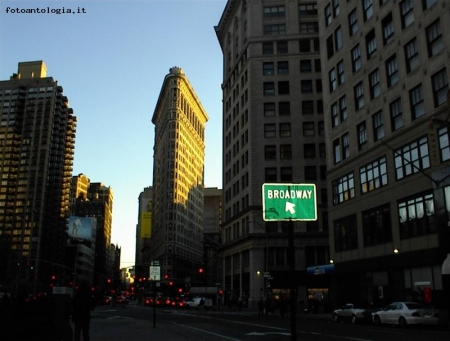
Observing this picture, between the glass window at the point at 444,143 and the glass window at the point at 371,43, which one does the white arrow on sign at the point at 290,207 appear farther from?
the glass window at the point at 371,43

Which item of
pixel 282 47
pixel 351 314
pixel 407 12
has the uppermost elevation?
pixel 282 47

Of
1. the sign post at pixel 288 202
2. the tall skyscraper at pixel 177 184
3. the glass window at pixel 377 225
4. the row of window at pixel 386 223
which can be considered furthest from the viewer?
the tall skyscraper at pixel 177 184

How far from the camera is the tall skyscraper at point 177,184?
517ft

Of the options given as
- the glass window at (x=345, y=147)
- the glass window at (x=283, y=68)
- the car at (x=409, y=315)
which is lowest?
the car at (x=409, y=315)

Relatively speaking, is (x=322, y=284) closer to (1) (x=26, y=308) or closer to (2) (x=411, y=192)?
(2) (x=411, y=192)

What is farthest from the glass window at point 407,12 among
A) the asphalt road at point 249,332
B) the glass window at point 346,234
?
the asphalt road at point 249,332

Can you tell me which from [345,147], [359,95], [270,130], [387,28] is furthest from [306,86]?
[387,28]

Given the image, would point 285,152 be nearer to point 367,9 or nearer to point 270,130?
point 270,130

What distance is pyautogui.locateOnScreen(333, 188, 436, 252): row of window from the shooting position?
3491cm

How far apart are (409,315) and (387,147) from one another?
1583 cm

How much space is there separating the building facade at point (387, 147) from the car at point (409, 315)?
4.51 meters

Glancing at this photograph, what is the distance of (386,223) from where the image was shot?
131 ft

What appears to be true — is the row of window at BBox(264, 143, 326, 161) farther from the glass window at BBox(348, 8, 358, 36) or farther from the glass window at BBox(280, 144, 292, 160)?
the glass window at BBox(348, 8, 358, 36)

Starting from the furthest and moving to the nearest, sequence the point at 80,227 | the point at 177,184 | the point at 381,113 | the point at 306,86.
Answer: the point at 177,184 < the point at 80,227 < the point at 306,86 < the point at 381,113
